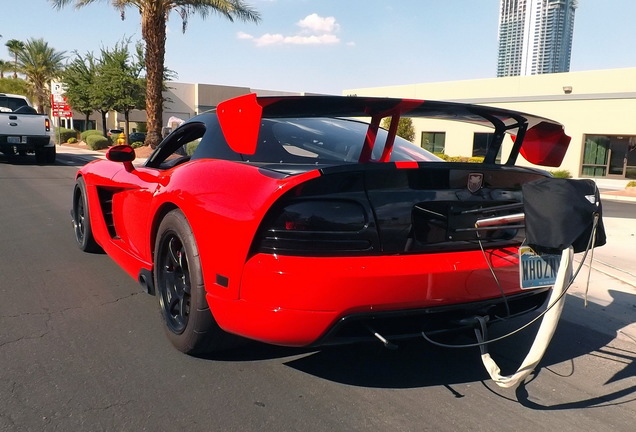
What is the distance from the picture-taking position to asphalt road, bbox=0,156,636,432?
8.25ft

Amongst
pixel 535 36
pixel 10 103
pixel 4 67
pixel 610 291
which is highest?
pixel 535 36

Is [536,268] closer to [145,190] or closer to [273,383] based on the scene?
[273,383]

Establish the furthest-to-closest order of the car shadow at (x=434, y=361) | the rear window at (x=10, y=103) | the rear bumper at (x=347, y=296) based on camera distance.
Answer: the rear window at (x=10, y=103) < the car shadow at (x=434, y=361) < the rear bumper at (x=347, y=296)

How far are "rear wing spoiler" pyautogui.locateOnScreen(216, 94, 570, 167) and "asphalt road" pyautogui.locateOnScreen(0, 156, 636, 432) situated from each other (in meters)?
1.22


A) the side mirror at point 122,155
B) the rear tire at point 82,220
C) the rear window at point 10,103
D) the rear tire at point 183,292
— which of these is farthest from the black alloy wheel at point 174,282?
the rear window at point 10,103

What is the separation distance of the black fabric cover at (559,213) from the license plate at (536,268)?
4.9 inches

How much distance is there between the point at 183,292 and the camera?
3.19 m

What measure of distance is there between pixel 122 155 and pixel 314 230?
240 centimetres

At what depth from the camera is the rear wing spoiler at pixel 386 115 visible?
2592mm

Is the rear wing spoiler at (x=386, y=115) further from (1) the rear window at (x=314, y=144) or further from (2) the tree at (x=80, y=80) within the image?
(2) the tree at (x=80, y=80)

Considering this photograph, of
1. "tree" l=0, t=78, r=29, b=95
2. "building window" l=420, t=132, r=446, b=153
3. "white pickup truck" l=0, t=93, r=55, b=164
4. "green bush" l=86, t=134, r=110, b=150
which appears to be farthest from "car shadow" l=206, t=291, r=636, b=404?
"tree" l=0, t=78, r=29, b=95

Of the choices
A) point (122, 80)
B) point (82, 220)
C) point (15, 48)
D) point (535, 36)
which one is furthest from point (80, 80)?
→ point (535, 36)

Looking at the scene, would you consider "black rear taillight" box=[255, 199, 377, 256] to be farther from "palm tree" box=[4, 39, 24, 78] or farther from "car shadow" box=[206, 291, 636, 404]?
"palm tree" box=[4, 39, 24, 78]

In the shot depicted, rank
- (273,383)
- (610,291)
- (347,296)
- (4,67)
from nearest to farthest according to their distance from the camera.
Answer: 1. (347,296)
2. (273,383)
3. (610,291)
4. (4,67)
